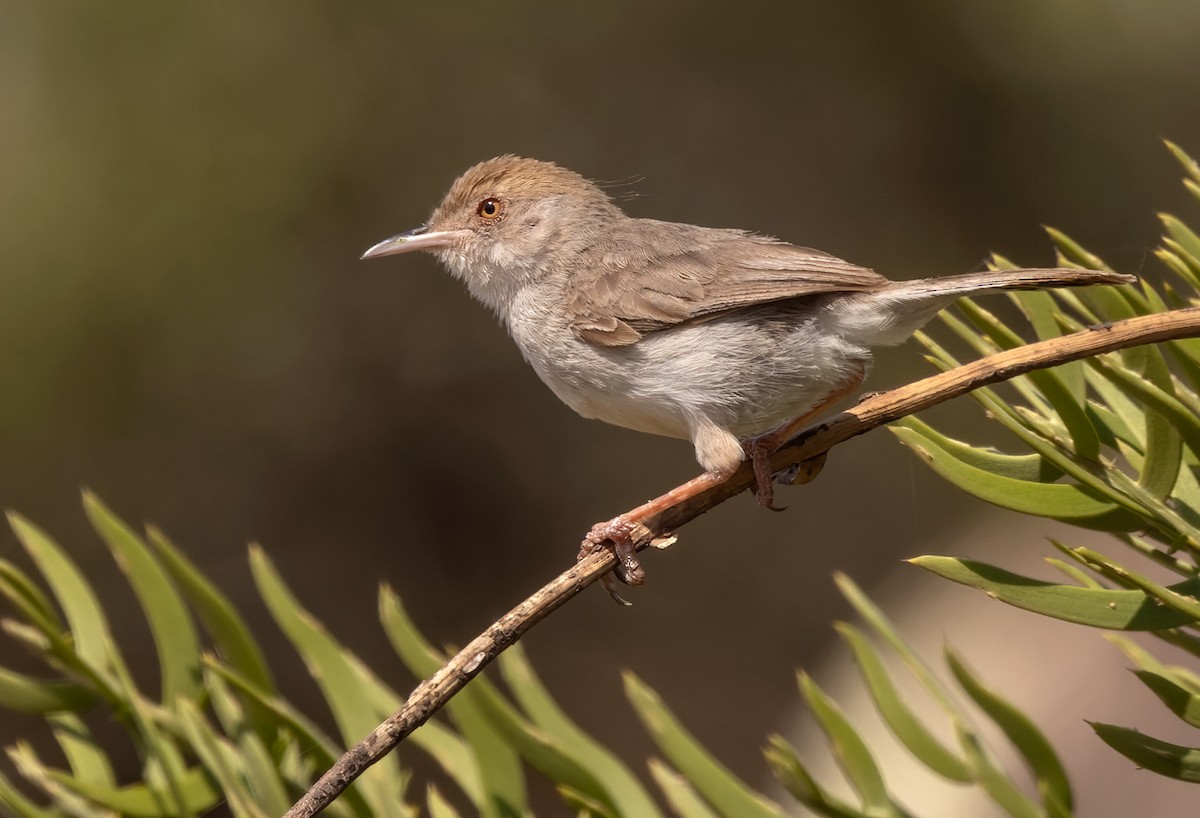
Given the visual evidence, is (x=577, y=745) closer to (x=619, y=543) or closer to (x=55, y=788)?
(x=619, y=543)

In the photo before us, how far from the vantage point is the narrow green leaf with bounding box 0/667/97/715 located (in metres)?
1.77

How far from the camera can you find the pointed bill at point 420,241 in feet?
12.0

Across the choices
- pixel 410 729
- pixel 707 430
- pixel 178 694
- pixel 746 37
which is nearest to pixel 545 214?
pixel 707 430

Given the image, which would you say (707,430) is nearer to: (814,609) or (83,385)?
(83,385)

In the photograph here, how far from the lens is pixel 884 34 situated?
7.54 metres

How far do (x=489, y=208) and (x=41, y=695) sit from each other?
2.38 m

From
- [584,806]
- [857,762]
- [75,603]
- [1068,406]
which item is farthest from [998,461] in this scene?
[75,603]

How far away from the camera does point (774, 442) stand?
8.70 feet

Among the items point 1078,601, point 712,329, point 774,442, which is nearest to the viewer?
point 1078,601

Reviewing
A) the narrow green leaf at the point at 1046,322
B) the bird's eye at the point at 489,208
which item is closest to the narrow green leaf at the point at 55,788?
the narrow green leaf at the point at 1046,322

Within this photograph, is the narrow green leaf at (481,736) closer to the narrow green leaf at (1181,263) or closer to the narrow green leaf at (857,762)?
the narrow green leaf at (857,762)

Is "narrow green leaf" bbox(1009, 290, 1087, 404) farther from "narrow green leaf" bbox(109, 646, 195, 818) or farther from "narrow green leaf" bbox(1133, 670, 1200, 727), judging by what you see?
"narrow green leaf" bbox(109, 646, 195, 818)

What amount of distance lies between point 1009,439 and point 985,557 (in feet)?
2.15

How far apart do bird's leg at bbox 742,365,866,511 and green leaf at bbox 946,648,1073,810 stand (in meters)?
0.75
